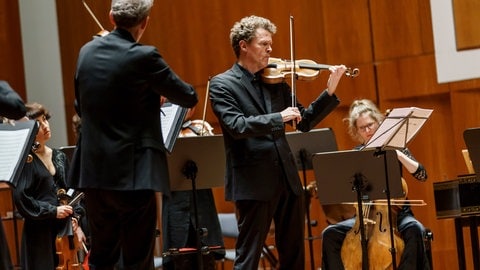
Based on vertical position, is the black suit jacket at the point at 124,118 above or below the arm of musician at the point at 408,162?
above

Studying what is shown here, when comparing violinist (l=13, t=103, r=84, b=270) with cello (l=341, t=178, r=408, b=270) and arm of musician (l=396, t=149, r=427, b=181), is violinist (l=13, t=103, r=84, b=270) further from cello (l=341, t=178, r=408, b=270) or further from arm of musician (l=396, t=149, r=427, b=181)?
arm of musician (l=396, t=149, r=427, b=181)

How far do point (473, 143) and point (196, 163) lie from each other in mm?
1659

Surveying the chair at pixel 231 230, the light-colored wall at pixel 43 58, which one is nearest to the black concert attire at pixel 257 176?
the chair at pixel 231 230

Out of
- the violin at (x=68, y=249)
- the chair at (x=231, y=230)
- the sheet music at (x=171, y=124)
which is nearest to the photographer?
the sheet music at (x=171, y=124)

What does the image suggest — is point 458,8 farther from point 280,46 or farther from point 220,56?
point 220,56

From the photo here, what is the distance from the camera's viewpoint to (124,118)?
391 cm

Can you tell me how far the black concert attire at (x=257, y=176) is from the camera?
4688 mm

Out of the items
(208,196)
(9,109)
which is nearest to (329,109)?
(208,196)

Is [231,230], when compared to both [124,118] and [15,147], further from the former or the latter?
[124,118]

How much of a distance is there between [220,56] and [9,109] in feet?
14.5

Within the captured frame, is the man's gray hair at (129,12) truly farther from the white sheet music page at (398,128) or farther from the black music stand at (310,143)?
the black music stand at (310,143)

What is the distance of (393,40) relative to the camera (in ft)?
23.9

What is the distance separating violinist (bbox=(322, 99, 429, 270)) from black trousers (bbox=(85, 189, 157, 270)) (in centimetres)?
215

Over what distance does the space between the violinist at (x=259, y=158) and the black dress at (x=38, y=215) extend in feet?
4.66
